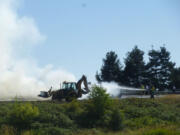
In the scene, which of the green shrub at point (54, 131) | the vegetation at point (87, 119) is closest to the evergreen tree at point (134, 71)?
the vegetation at point (87, 119)

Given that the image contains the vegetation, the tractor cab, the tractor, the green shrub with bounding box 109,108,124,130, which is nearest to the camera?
the vegetation

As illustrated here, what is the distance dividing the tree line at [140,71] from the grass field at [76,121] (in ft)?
150

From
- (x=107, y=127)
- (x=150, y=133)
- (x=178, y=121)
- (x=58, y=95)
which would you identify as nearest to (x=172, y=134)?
(x=150, y=133)

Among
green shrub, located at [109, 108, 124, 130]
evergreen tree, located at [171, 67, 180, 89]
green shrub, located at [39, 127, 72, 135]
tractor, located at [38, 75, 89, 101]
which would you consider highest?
evergreen tree, located at [171, 67, 180, 89]

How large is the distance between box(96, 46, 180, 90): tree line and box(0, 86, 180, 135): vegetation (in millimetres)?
45253

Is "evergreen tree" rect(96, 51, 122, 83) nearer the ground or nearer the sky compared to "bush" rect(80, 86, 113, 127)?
nearer the sky

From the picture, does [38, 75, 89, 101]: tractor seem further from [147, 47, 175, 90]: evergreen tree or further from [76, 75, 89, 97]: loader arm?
[147, 47, 175, 90]: evergreen tree

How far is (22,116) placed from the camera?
2497cm

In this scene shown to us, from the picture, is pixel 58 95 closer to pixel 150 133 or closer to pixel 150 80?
pixel 150 133

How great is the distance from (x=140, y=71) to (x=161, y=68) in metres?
5.14

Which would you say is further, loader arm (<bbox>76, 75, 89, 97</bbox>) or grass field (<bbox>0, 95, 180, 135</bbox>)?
loader arm (<bbox>76, 75, 89, 97</bbox>)

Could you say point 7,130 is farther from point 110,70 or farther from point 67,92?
point 110,70

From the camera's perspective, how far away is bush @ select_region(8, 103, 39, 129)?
2489 centimetres

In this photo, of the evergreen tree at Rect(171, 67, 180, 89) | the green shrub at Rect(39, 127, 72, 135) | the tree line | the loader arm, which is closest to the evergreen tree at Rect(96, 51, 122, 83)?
the tree line
